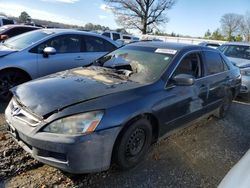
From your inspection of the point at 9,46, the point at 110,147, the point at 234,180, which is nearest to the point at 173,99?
the point at 110,147

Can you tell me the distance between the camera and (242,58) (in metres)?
9.01

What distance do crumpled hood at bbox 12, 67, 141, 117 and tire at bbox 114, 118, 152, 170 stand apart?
0.49 m

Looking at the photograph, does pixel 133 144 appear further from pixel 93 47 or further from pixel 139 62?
pixel 93 47

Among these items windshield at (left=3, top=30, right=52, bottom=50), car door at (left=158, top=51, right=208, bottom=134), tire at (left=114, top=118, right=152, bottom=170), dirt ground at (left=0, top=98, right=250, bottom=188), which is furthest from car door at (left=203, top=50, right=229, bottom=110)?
windshield at (left=3, top=30, right=52, bottom=50)

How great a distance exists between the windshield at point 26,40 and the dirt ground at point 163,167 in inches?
70.1

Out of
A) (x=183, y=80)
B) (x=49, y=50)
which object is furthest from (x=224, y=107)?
(x=49, y=50)

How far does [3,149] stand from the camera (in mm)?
3688

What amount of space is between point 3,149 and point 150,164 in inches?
76.8

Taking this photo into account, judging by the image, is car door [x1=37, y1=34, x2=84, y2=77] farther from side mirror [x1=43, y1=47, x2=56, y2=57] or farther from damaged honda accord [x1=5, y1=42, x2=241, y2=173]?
damaged honda accord [x1=5, y1=42, x2=241, y2=173]

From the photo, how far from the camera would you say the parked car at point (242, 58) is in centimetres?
790

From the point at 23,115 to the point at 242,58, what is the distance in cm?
780

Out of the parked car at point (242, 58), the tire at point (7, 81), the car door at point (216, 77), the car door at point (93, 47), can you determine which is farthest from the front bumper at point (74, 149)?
the parked car at point (242, 58)

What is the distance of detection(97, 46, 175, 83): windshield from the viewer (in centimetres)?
383

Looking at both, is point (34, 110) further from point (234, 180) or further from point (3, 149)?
point (234, 180)
